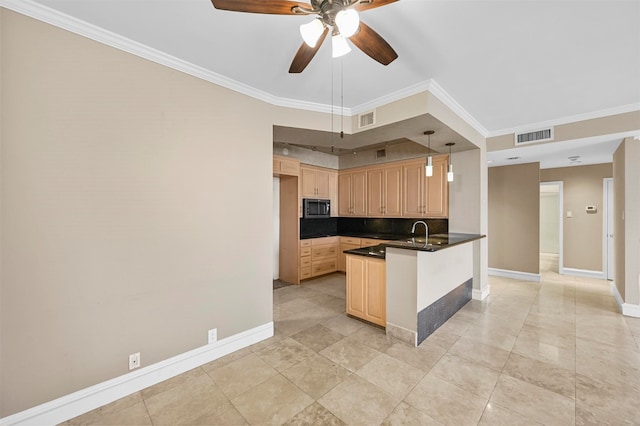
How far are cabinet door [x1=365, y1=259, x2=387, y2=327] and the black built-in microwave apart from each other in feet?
7.96

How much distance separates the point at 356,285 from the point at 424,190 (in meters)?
2.57

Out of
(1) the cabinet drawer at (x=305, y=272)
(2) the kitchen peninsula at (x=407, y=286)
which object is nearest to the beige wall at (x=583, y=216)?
(2) the kitchen peninsula at (x=407, y=286)

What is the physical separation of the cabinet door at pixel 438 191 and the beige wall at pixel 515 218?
2.08 metres

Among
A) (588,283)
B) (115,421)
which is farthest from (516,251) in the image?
(115,421)

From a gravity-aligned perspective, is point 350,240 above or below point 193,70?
below

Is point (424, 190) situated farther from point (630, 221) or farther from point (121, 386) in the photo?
point (121, 386)

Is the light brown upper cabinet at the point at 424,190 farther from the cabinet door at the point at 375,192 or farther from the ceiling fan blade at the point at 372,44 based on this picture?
the ceiling fan blade at the point at 372,44

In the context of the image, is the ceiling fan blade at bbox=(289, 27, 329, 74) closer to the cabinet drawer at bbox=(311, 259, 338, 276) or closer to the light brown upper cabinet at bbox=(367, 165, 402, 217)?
the light brown upper cabinet at bbox=(367, 165, 402, 217)

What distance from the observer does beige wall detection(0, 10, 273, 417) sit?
1690 millimetres

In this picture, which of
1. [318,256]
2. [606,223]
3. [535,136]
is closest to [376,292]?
[318,256]

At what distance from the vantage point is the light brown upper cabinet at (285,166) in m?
4.76

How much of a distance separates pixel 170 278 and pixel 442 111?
11.1 feet

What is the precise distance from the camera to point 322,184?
598 centimetres

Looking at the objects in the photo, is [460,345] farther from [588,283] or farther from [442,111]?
[588,283]
